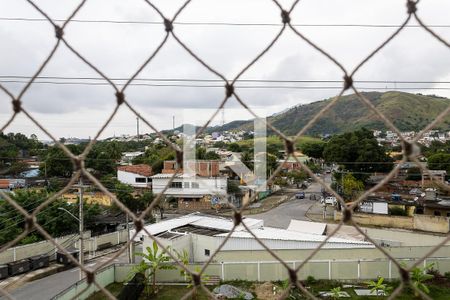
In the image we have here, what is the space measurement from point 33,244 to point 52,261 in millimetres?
531

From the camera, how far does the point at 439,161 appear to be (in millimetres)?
14602

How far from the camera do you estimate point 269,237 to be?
732cm

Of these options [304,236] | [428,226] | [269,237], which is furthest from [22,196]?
[428,226]

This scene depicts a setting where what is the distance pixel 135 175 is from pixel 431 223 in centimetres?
979

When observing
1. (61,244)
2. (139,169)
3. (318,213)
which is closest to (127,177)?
(139,169)

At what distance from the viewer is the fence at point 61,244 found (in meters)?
7.46

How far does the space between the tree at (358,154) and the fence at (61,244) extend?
7.79m

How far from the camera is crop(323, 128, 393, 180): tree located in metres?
13.0

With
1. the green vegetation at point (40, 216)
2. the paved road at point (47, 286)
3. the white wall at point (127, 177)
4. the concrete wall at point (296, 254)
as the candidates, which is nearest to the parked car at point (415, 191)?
the concrete wall at point (296, 254)

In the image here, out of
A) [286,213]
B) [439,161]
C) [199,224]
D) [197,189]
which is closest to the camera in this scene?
[199,224]

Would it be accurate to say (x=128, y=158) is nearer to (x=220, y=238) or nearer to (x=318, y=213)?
(x=318, y=213)

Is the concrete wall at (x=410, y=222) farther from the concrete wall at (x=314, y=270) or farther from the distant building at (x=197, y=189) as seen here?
the distant building at (x=197, y=189)

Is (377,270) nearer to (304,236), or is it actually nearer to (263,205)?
(304,236)

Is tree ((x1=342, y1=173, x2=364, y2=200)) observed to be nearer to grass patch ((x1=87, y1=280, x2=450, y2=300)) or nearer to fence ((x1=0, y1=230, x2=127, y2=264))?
grass patch ((x1=87, y1=280, x2=450, y2=300))
